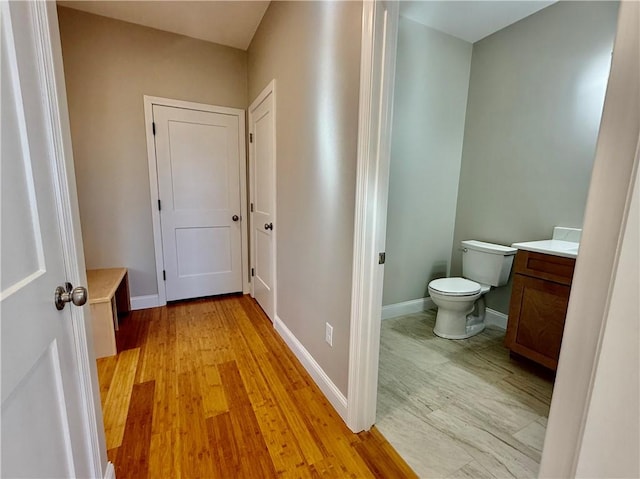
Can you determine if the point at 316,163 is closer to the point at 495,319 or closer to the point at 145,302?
the point at 495,319

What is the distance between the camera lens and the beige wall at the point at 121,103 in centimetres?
233

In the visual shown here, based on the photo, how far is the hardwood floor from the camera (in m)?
1.19

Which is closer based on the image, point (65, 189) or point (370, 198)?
point (65, 189)

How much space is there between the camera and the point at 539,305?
1.73 m

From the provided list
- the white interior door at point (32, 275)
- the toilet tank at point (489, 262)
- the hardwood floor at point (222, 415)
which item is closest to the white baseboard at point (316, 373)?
the hardwood floor at point (222, 415)

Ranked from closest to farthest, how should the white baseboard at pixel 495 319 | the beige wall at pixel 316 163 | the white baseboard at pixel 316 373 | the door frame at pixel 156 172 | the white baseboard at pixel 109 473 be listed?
the white baseboard at pixel 109 473, the beige wall at pixel 316 163, the white baseboard at pixel 316 373, the white baseboard at pixel 495 319, the door frame at pixel 156 172

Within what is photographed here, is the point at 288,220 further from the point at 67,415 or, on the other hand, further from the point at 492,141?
the point at 492,141

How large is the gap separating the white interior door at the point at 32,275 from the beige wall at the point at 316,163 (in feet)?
3.36

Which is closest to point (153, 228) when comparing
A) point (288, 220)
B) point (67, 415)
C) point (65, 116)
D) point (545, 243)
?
point (288, 220)

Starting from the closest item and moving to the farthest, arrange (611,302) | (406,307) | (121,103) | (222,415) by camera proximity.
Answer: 1. (611,302)
2. (222,415)
3. (121,103)
4. (406,307)

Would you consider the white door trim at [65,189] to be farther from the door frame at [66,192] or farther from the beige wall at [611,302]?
the beige wall at [611,302]

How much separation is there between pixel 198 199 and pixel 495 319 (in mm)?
2999

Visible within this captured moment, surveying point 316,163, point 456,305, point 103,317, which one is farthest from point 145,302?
point 456,305

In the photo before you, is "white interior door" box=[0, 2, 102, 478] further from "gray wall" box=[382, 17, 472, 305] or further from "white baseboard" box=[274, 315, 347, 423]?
"gray wall" box=[382, 17, 472, 305]
